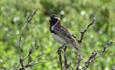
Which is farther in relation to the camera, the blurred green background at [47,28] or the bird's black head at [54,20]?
the blurred green background at [47,28]

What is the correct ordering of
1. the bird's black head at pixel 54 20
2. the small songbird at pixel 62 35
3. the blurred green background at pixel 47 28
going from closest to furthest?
the small songbird at pixel 62 35, the bird's black head at pixel 54 20, the blurred green background at pixel 47 28

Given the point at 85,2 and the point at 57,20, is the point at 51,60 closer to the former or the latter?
the point at 57,20

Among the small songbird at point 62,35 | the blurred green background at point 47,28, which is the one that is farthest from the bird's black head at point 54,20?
the blurred green background at point 47,28

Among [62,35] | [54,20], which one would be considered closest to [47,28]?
[54,20]

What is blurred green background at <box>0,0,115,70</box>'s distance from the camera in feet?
22.5

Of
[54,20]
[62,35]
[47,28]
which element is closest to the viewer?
[62,35]

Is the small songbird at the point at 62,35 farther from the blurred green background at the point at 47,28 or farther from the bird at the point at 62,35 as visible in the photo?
the blurred green background at the point at 47,28

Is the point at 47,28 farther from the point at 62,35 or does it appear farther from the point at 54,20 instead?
the point at 62,35

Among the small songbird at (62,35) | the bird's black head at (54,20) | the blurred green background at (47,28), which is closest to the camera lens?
the small songbird at (62,35)

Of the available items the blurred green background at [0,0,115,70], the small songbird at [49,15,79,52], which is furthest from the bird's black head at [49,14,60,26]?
the blurred green background at [0,0,115,70]

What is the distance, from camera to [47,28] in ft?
29.1

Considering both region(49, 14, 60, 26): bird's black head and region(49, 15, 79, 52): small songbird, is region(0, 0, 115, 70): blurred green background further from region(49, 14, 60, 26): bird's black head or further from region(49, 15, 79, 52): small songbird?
region(49, 15, 79, 52): small songbird

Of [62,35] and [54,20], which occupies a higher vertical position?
[54,20]

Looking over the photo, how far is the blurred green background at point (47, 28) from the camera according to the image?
6.85 meters
